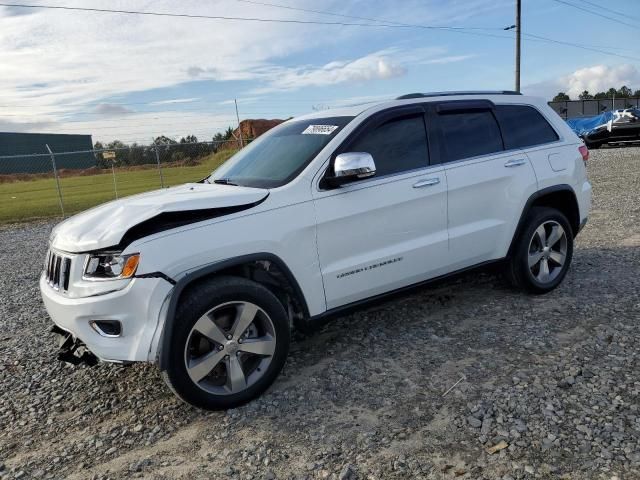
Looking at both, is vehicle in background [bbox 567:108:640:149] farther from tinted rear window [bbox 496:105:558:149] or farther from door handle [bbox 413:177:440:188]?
door handle [bbox 413:177:440:188]

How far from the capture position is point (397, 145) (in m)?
4.11

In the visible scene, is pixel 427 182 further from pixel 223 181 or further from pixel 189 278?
pixel 189 278

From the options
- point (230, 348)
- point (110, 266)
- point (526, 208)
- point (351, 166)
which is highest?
point (351, 166)

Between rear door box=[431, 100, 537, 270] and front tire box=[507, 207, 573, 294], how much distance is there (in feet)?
0.64

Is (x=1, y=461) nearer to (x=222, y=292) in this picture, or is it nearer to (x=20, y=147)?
(x=222, y=292)

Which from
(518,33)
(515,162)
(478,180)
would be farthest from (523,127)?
(518,33)

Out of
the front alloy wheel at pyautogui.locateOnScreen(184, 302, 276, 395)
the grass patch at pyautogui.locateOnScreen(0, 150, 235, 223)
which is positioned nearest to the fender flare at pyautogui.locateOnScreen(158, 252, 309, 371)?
the front alloy wheel at pyautogui.locateOnScreen(184, 302, 276, 395)

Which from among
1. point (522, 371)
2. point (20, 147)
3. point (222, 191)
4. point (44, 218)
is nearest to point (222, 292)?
point (222, 191)

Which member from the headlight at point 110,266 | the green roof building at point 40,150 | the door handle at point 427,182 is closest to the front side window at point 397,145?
the door handle at point 427,182

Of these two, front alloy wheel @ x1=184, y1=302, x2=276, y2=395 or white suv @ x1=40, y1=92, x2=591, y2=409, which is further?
front alloy wheel @ x1=184, y1=302, x2=276, y2=395

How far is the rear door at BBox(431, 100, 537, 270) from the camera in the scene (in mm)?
4297

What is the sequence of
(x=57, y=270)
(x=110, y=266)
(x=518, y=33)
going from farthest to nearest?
1. (x=518, y=33)
2. (x=57, y=270)
3. (x=110, y=266)

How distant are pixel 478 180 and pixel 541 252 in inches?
42.6

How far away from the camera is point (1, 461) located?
9.84ft
